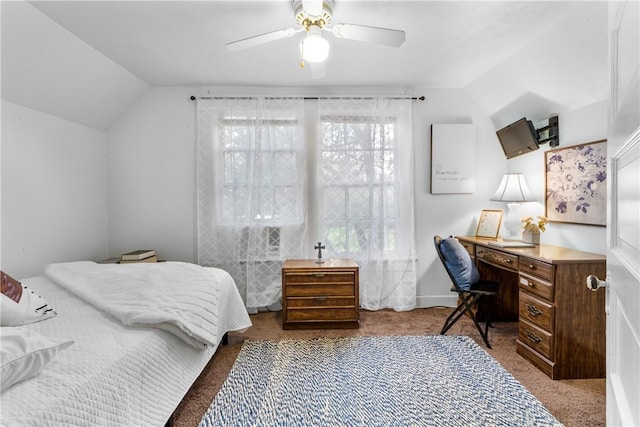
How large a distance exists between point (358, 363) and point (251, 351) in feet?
2.75

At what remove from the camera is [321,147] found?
3328mm

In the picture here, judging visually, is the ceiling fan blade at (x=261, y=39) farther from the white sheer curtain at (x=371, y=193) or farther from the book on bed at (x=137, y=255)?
the book on bed at (x=137, y=255)

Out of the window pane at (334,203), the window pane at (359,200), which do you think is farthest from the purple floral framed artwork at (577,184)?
the window pane at (334,203)

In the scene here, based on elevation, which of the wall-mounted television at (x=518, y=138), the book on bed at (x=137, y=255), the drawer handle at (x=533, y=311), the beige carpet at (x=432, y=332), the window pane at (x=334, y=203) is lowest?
the beige carpet at (x=432, y=332)

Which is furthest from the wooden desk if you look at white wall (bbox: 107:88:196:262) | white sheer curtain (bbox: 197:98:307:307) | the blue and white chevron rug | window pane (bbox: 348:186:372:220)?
white wall (bbox: 107:88:196:262)

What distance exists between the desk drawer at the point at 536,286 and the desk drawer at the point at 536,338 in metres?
0.25

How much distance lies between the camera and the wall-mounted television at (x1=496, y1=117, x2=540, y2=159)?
287 centimetres

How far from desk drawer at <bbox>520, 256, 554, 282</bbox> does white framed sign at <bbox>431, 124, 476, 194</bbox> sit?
1.24 meters

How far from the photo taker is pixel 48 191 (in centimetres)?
267

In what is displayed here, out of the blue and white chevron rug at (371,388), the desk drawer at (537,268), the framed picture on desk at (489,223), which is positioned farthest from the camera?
the framed picture on desk at (489,223)

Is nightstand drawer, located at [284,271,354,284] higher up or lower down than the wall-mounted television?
lower down

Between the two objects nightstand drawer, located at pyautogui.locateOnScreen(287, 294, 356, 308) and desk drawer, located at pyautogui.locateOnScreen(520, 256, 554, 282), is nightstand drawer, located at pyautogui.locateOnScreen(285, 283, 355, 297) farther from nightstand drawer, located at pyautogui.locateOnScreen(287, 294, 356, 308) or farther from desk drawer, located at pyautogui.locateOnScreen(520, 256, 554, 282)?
desk drawer, located at pyautogui.locateOnScreen(520, 256, 554, 282)

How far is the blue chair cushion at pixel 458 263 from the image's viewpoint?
2.57 meters

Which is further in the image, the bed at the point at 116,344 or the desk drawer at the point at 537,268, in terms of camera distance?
the desk drawer at the point at 537,268
